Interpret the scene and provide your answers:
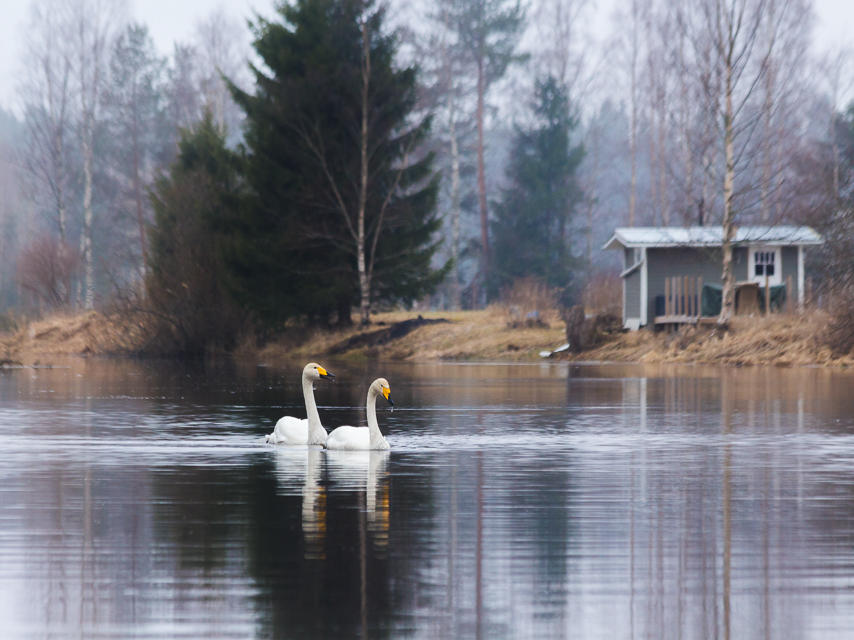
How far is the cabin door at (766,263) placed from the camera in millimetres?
50375

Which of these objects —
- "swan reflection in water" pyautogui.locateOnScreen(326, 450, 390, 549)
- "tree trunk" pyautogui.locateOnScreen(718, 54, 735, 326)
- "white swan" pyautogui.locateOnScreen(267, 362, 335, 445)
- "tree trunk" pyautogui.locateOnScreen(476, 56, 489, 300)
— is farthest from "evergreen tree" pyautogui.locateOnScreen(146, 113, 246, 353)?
"swan reflection in water" pyautogui.locateOnScreen(326, 450, 390, 549)

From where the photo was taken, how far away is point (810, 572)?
8.15 meters

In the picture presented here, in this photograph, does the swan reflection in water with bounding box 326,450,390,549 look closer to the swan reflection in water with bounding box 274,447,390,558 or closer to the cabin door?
the swan reflection in water with bounding box 274,447,390,558

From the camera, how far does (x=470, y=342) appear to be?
49562 mm

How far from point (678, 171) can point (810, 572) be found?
7796cm

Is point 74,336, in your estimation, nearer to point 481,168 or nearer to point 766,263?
point 481,168

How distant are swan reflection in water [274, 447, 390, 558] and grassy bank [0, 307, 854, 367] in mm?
24906

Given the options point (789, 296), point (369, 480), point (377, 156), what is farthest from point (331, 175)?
point (369, 480)

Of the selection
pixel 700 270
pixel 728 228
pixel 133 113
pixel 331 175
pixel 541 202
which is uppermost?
pixel 133 113

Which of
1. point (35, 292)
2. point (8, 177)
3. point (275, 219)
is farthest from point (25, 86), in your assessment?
point (8, 177)

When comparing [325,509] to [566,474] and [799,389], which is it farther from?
[799,389]

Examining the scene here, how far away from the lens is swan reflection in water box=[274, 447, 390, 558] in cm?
973

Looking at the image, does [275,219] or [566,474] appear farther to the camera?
[275,219]

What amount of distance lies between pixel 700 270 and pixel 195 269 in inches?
725
